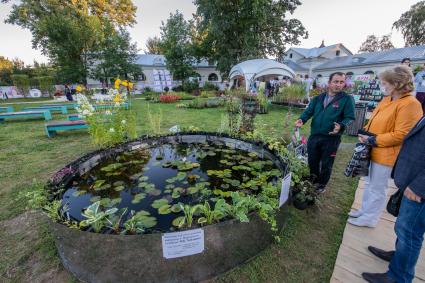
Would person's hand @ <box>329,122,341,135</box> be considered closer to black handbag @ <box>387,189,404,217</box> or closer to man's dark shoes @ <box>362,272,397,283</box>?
black handbag @ <box>387,189,404,217</box>

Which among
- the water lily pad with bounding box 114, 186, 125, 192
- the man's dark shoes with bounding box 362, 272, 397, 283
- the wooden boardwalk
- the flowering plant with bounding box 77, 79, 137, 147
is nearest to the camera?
the man's dark shoes with bounding box 362, 272, 397, 283

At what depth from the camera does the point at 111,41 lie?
20297 mm

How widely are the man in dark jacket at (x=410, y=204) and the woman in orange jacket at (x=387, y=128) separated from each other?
418 millimetres

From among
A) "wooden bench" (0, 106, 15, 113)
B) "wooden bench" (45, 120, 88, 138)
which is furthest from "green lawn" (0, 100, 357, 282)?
"wooden bench" (0, 106, 15, 113)

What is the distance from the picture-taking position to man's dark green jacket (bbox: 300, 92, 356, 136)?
2361 millimetres

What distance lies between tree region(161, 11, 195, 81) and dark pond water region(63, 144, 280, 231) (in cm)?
2101

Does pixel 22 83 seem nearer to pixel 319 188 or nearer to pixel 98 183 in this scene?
pixel 98 183

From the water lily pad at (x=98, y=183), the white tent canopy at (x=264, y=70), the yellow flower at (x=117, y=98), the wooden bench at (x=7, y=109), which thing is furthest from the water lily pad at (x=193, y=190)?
the wooden bench at (x=7, y=109)

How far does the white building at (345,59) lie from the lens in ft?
67.7

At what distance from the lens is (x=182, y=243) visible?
1.50 meters

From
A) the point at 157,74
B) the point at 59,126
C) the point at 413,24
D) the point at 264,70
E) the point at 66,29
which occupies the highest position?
the point at 413,24

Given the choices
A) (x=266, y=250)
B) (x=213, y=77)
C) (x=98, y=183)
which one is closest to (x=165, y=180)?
(x=98, y=183)

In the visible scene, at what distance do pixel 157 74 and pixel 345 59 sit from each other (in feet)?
81.7

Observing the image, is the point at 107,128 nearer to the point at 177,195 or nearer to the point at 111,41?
the point at 177,195
